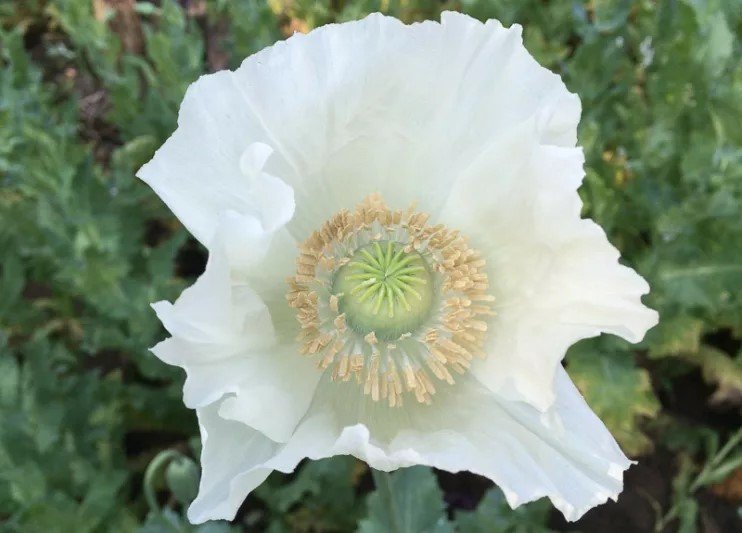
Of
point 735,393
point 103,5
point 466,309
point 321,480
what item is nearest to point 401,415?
point 466,309

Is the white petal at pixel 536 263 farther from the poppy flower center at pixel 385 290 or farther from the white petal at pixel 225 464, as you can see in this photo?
the white petal at pixel 225 464

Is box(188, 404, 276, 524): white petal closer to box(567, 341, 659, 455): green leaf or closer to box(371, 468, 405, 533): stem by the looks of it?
box(371, 468, 405, 533): stem

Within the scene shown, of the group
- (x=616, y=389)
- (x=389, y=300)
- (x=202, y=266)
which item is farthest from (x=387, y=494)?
(x=202, y=266)

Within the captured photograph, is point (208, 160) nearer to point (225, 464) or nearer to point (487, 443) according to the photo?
point (225, 464)

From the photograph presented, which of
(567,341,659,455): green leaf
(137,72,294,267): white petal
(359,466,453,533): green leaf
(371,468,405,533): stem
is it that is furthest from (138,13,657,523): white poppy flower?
(567,341,659,455): green leaf

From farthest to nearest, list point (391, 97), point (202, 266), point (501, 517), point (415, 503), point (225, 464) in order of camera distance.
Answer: point (202, 266), point (501, 517), point (415, 503), point (391, 97), point (225, 464)

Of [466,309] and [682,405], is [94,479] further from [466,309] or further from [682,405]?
[682,405]

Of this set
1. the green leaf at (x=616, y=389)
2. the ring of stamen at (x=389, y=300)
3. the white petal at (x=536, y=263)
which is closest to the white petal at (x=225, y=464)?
the ring of stamen at (x=389, y=300)
